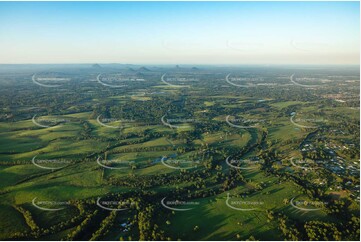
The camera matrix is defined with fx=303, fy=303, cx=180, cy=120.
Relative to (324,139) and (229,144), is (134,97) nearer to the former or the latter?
(229,144)

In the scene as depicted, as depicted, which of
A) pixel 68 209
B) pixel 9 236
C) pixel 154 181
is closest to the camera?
pixel 9 236

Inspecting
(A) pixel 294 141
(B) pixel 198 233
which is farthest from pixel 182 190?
(A) pixel 294 141

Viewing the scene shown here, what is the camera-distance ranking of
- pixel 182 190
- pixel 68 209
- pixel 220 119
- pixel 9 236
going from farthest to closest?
pixel 220 119 → pixel 182 190 → pixel 68 209 → pixel 9 236

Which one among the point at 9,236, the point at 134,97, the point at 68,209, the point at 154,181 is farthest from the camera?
the point at 134,97

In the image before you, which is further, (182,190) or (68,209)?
(182,190)

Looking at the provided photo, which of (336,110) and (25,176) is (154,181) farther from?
(336,110)

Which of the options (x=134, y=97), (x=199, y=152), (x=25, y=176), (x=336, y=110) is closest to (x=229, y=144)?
(x=199, y=152)

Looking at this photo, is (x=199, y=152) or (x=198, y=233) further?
(x=199, y=152)

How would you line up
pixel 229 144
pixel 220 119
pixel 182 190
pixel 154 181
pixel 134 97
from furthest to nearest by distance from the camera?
1. pixel 134 97
2. pixel 220 119
3. pixel 229 144
4. pixel 154 181
5. pixel 182 190
